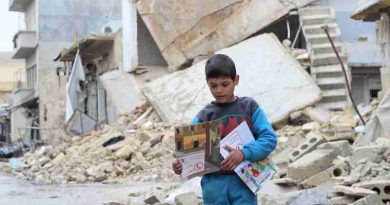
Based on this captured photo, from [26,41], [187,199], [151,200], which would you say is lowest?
[151,200]

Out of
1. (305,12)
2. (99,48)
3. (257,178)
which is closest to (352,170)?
(257,178)

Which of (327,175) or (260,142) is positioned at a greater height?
(260,142)

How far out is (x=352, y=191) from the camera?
501 cm

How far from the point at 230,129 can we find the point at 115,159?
923cm

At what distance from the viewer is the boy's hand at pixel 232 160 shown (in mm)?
2693

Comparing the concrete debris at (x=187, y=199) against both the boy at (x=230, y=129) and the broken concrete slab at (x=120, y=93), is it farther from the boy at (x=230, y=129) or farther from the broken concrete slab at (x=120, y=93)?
the broken concrete slab at (x=120, y=93)

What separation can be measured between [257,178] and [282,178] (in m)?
4.06

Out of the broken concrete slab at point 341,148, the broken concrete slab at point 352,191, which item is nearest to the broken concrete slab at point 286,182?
the broken concrete slab at point 341,148

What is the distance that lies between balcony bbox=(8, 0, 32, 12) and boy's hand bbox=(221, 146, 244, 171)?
33172 mm

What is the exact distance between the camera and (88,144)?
14039mm

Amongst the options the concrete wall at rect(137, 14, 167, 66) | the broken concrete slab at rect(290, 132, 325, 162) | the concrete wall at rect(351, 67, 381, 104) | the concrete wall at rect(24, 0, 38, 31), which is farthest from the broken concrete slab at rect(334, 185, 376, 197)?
the concrete wall at rect(24, 0, 38, 31)

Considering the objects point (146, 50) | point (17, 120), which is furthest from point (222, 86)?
point (17, 120)

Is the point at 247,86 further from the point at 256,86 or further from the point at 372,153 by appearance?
the point at 372,153

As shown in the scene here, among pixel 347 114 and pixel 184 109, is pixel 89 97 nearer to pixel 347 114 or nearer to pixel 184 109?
pixel 184 109
